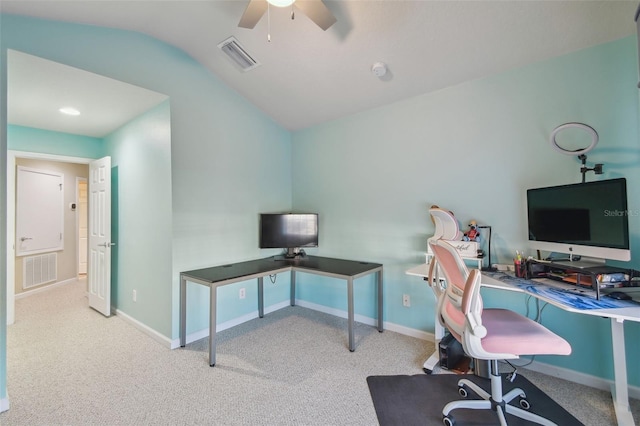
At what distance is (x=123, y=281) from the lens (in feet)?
10.9

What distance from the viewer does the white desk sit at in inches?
54.1

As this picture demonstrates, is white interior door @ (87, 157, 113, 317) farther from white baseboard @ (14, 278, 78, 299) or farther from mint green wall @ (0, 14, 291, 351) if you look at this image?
white baseboard @ (14, 278, 78, 299)

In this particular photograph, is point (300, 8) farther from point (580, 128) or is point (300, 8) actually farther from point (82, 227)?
point (82, 227)

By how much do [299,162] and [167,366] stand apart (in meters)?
2.67

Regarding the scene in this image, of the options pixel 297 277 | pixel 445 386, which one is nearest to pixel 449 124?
pixel 445 386

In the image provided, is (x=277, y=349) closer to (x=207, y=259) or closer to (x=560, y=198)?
(x=207, y=259)

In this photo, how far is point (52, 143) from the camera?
3398 mm

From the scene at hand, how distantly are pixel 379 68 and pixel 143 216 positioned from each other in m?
2.80

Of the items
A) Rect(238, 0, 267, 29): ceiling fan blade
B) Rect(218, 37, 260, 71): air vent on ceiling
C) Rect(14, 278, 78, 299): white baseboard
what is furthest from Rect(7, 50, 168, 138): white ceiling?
Rect(14, 278, 78, 299): white baseboard

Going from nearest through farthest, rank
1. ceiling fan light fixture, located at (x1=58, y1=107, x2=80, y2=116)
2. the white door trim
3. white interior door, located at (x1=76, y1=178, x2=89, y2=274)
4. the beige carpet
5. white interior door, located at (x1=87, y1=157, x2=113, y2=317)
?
the beige carpet → ceiling fan light fixture, located at (x1=58, y1=107, x2=80, y2=116) → the white door trim → white interior door, located at (x1=87, y1=157, x2=113, y2=317) → white interior door, located at (x1=76, y1=178, x2=89, y2=274)

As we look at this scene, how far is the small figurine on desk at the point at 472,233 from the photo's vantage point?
92.6 inches

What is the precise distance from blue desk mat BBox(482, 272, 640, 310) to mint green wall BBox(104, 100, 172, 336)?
291cm

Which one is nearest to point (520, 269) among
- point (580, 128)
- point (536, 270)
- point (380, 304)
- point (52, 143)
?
point (536, 270)

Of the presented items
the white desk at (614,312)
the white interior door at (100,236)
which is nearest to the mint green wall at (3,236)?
the white interior door at (100,236)
